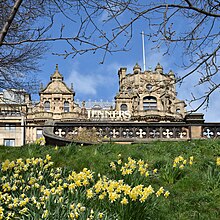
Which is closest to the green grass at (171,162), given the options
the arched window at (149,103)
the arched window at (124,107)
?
the arched window at (124,107)

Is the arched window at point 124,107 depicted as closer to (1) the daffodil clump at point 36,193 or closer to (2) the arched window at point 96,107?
(2) the arched window at point 96,107

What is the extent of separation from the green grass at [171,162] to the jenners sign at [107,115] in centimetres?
2903

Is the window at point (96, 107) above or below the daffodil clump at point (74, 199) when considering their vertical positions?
above

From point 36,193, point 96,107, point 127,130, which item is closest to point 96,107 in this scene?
point 96,107

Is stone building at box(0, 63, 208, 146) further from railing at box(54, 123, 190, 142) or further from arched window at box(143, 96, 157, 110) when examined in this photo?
railing at box(54, 123, 190, 142)

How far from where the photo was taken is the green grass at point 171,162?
4796mm

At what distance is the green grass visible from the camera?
4.80 metres

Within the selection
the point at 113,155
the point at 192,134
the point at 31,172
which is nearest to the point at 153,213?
the point at 31,172

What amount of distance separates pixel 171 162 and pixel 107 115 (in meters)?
32.3

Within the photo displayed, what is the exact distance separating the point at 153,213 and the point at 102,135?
8.33 metres

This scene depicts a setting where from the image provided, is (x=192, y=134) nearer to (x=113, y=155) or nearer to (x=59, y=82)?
(x=113, y=155)

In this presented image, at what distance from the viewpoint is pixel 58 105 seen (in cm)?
3981

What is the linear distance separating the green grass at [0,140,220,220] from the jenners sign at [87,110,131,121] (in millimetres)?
29031

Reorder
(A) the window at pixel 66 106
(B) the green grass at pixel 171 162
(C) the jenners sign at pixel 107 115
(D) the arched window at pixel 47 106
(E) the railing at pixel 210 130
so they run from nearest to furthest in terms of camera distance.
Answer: (B) the green grass at pixel 171 162 < (E) the railing at pixel 210 130 < (C) the jenners sign at pixel 107 115 < (D) the arched window at pixel 47 106 < (A) the window at pixel 66 106
